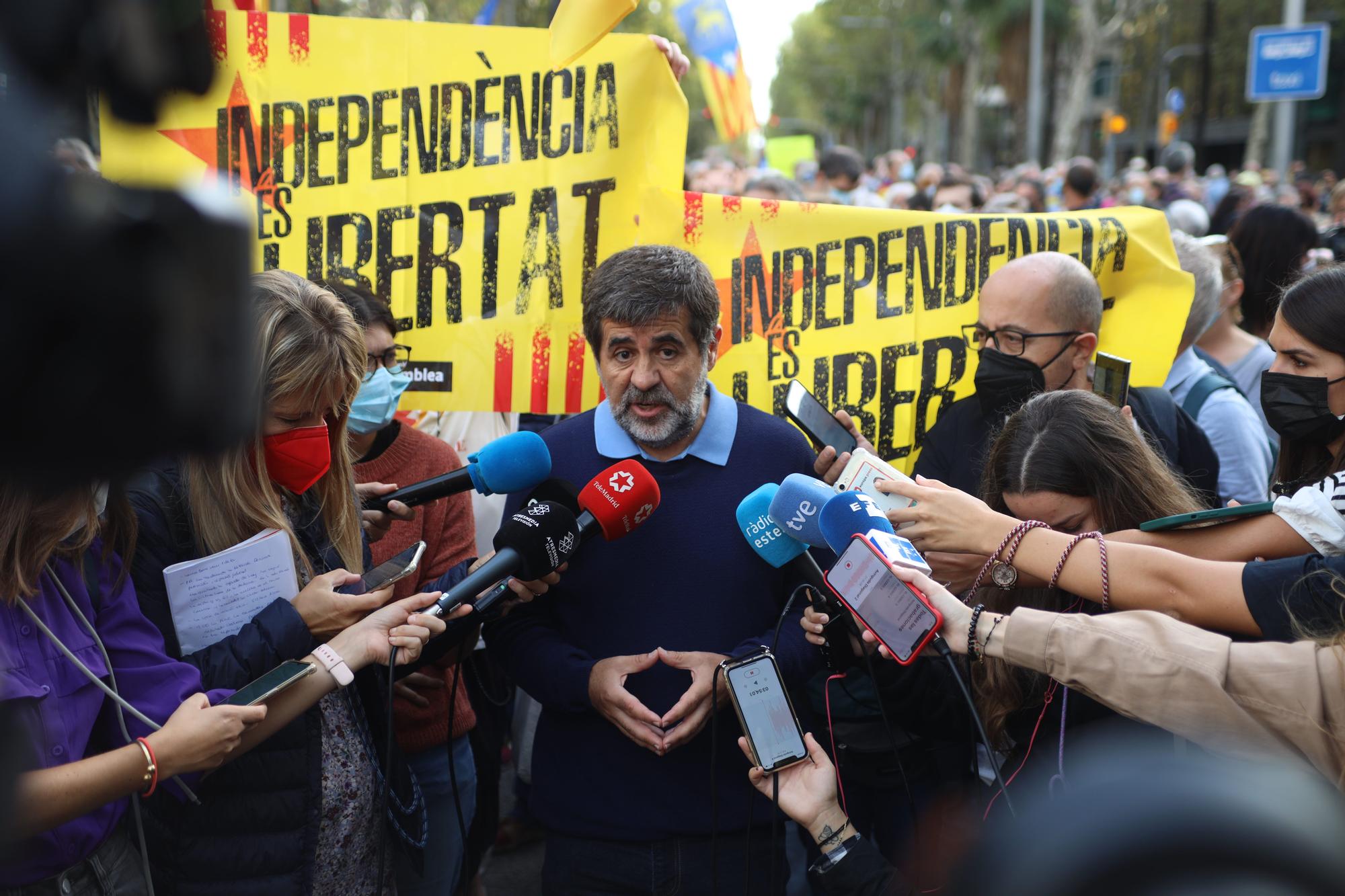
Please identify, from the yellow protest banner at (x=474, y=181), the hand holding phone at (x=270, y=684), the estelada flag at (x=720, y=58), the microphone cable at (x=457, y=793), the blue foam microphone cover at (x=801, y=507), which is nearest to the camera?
the hand holding phone at (x=270, y=684)

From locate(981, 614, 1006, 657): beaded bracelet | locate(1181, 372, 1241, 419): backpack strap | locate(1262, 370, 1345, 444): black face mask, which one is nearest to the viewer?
locate(981, 614, 1006, 657): beaded bracelet

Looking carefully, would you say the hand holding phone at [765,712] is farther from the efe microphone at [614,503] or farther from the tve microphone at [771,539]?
the efe microphone at [614,503]

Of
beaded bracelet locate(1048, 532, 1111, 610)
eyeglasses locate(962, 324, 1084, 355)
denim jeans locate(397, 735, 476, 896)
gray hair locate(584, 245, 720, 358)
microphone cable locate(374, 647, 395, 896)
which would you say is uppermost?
gray hair locate(584, 245, 720, 358)

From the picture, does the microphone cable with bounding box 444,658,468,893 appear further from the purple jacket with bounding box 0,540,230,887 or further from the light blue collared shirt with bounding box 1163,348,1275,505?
the light blue collared shirt with bounding box 1163,348,1275,505

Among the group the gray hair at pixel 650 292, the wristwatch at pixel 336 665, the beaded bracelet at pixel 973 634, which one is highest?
the gray hair at pixel 650 292

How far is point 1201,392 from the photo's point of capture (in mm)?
4109

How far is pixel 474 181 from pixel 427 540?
4.37 feet

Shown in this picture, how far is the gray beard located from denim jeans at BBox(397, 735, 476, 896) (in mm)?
969

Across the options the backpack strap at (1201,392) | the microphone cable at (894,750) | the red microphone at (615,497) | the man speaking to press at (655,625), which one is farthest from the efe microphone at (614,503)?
the backpack strap at (1201,392)

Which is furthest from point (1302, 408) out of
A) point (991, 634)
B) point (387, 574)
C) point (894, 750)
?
point (387, 574)

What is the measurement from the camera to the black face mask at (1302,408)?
2.56 metres

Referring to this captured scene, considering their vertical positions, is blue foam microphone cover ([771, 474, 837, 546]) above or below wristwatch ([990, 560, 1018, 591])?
above

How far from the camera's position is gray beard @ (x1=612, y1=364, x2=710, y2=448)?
2.77 meters

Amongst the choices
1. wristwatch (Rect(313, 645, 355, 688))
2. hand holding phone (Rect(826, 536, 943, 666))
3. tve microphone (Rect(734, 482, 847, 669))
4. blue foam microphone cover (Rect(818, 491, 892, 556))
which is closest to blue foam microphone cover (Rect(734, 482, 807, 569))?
tve microphone (Rect(734, 482, 847, 669))
